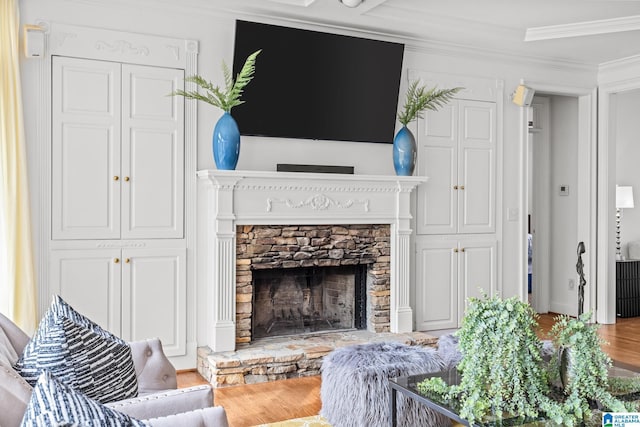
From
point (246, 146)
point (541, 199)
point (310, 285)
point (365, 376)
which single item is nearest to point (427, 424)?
point (365, 376)

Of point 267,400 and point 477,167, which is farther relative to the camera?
point 477,167

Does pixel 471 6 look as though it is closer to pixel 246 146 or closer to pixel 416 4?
pixel 416 4

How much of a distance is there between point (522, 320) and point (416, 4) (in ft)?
9.87

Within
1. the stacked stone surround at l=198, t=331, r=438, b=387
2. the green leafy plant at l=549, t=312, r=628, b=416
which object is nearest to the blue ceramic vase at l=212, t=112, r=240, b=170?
the stacked stone surround at l=198, t=331, r=438, b=387

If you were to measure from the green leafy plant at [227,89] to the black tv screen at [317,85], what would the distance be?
0.15m

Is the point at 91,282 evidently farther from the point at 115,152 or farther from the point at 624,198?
the point at 624,198

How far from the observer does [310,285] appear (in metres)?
4.73

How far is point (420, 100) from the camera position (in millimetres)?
4738

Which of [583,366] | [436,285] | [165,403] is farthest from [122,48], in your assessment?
[583,366]

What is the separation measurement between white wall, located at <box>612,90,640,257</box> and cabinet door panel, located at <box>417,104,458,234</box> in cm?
284

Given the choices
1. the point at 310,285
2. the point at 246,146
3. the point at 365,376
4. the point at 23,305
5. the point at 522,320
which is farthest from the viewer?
the point at 310,285

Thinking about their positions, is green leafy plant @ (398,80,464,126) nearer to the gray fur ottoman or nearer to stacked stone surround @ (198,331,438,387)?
stacked stone surround @ (198,331,438,387)

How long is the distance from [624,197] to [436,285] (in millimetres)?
2927

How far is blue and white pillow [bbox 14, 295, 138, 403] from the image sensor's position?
6.00ft
